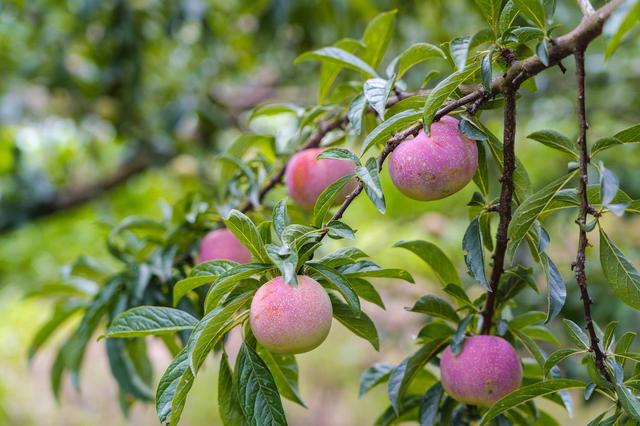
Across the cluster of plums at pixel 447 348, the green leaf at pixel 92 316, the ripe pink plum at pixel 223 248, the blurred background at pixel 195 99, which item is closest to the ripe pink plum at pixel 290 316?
the cluster of plums at pixel 447 348

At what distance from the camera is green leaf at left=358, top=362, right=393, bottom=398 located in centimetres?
60

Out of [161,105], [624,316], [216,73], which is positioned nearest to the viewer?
[624,316]

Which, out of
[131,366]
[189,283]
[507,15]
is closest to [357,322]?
[189,283]

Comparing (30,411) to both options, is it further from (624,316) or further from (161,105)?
(624,316)

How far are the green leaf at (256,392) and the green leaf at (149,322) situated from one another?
0.05 meters

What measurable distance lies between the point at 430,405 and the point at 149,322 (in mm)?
239

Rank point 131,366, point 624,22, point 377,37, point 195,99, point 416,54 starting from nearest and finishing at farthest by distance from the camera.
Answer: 1. point 624,22
2. point 416,54
3. point 377,37
4. point 131,366
5. point 195,99

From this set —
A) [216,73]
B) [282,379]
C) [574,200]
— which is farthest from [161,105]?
[574,200]

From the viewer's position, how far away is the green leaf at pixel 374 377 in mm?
598

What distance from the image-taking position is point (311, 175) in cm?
63

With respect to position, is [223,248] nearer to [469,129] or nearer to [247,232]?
[247,232]

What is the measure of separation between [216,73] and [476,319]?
1.56 meters

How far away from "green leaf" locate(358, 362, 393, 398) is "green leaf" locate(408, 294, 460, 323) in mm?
78

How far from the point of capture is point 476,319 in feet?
1.86
